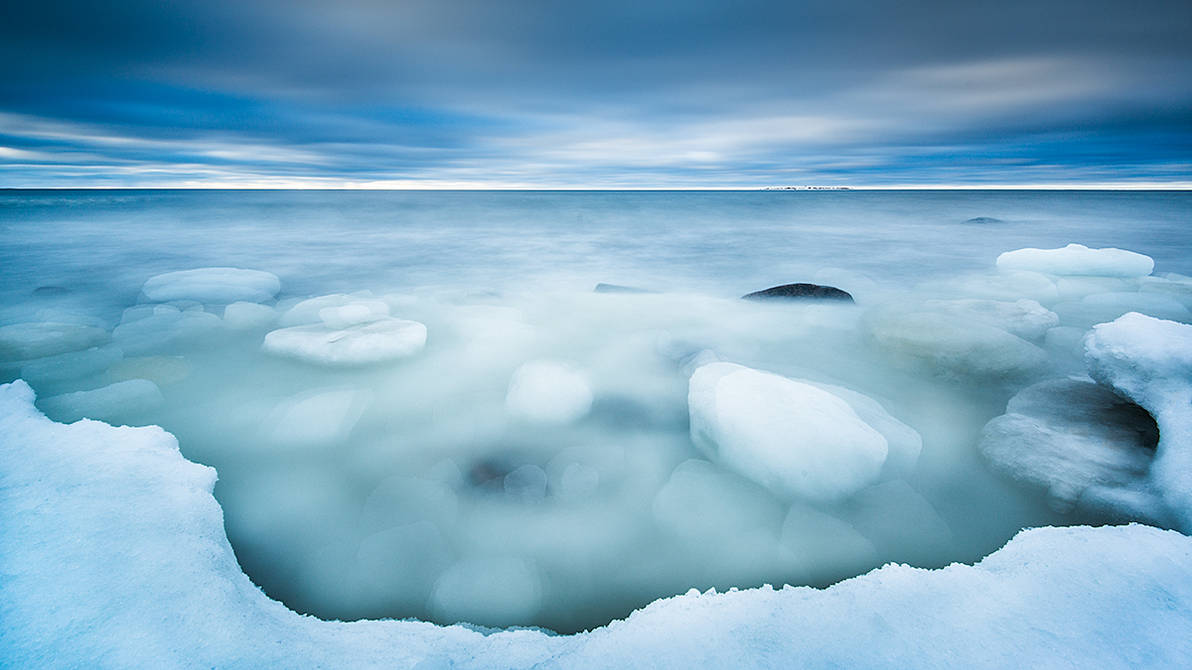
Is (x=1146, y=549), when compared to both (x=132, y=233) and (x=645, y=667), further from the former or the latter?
(x=132, y=233)

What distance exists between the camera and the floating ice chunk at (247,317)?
6.00m

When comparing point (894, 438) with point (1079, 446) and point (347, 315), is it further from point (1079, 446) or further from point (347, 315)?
point (347, 315)

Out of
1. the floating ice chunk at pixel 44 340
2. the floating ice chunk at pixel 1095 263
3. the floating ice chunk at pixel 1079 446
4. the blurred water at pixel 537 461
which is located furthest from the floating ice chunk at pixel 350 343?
the floating ice chunk at pixel 1095 263

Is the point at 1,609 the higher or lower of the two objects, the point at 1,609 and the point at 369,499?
the higher

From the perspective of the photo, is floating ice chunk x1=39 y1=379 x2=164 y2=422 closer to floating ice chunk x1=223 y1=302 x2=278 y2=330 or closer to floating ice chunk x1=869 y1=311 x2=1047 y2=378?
floating ice chunk x1=223 y1=302 x2=278 y2=330

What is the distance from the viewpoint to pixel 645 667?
1.65 m

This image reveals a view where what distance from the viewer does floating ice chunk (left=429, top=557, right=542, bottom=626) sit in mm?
2281

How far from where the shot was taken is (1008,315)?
5578 mm

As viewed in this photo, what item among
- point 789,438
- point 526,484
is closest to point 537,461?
point 526,484

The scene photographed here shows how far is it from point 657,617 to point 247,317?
20.9ft

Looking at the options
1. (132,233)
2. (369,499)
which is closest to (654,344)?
(369,499)

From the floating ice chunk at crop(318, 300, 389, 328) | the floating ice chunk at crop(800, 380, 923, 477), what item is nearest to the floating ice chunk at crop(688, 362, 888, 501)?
the floating ice chunk at crop(800, 380, 923, 477)

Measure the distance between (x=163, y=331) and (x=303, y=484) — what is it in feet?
13.8

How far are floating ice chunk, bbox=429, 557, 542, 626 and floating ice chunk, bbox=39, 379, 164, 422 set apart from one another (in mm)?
3187
